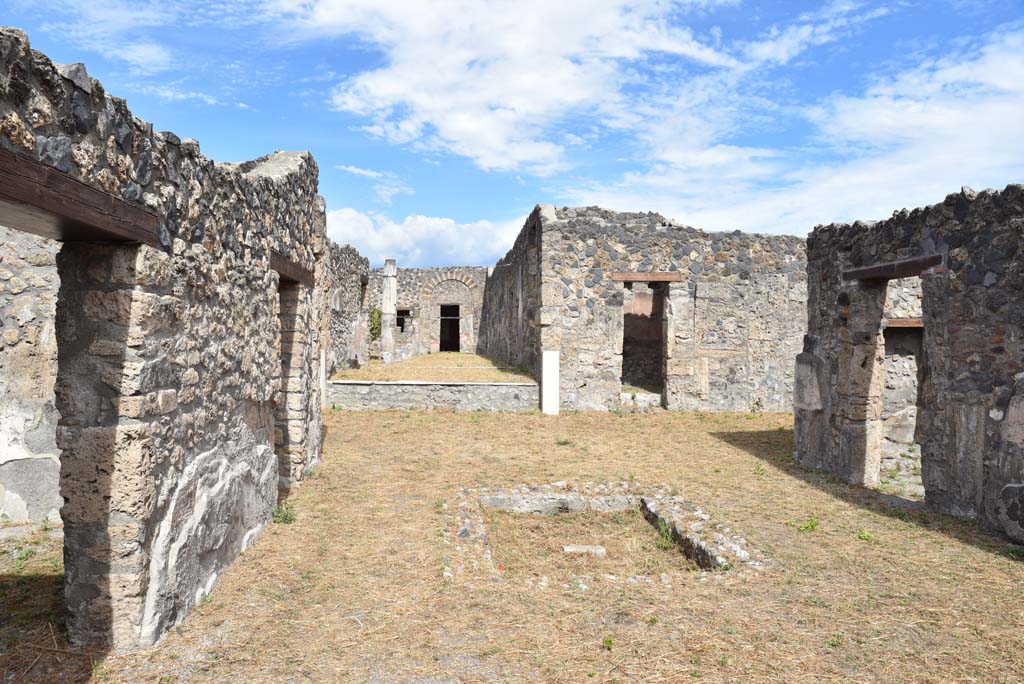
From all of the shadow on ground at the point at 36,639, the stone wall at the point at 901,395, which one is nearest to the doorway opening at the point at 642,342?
the stone wall at the point at 901,395

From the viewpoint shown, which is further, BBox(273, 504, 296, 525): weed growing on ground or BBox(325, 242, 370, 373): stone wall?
BBox(325, 242, 370, 373): stone wall

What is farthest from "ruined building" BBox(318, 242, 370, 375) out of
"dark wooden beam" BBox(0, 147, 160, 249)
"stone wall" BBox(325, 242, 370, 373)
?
"dark wooden beam" BBox(0, 147, 160, 249)

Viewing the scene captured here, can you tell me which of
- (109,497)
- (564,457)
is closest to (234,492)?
(109,497)

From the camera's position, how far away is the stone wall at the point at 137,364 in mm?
2955

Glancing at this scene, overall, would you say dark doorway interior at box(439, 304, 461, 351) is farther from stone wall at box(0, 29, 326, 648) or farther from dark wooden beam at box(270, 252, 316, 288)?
stone wall at box(0, 29, 326, 648)

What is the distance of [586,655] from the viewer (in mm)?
3746

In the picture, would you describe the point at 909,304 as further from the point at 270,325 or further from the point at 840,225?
the point at 270,325

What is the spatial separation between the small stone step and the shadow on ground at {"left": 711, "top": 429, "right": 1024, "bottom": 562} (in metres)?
3.12

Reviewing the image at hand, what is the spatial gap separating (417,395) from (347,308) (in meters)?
6.03

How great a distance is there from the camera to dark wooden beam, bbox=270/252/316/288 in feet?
20.2

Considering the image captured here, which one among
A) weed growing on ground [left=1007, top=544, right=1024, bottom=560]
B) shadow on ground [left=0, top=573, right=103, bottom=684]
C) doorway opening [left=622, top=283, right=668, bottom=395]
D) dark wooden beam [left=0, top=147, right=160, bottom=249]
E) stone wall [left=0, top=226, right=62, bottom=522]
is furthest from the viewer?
doorway opening [left=622, top=283, right=668, bottom=395]

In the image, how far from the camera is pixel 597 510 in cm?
712

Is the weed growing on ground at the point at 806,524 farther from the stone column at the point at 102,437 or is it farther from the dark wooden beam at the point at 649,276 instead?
the dark wooden beam at the point at 649,276

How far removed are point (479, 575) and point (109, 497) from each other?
8.73 ft
